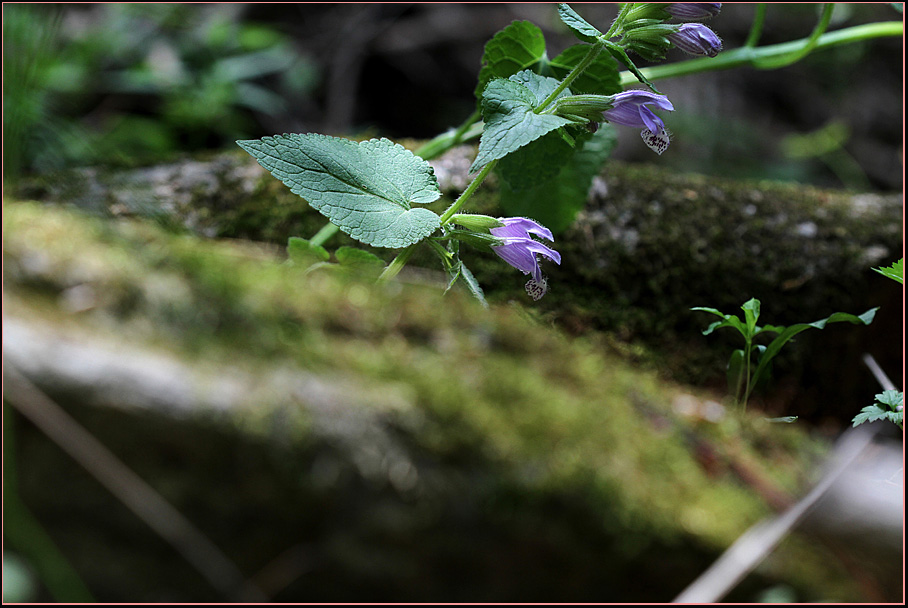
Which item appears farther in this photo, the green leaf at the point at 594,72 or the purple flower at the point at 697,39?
the green leaf at the point at 594,72

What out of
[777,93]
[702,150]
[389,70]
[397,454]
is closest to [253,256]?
[397,454]

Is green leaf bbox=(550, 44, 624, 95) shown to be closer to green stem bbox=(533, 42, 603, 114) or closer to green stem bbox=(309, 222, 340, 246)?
green stem bbox=(533, 42, 603, 114)

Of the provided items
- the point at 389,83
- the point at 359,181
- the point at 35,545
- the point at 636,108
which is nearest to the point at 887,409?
the point at 636,108

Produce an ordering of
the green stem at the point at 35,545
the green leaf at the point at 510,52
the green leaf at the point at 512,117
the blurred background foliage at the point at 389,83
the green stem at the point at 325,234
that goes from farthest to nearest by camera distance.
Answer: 1. the blurred background foliage at the point at 389,83
2. the green stem at the point at 35,545
3. the green stem at the point at 325,234
4. the green leaf at the point at 510,52
5. the green leaf at the point at 512,117

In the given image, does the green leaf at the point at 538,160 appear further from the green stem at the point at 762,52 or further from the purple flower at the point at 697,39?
the green stem at the point at 762,52

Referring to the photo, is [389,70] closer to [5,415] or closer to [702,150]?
[702,150]

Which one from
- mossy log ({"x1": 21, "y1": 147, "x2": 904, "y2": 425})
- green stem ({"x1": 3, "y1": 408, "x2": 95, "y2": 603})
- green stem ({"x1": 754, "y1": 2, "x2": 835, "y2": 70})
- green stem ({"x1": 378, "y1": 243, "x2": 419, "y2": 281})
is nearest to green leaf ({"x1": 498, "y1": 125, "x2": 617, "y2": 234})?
mossy log ({"x1": 21, "y1": 147, "x2": 904, "y2": 425})

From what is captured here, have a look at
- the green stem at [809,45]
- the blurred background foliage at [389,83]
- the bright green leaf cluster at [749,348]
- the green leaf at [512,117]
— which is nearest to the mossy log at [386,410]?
the bright green leaf cluster at [749,348]
